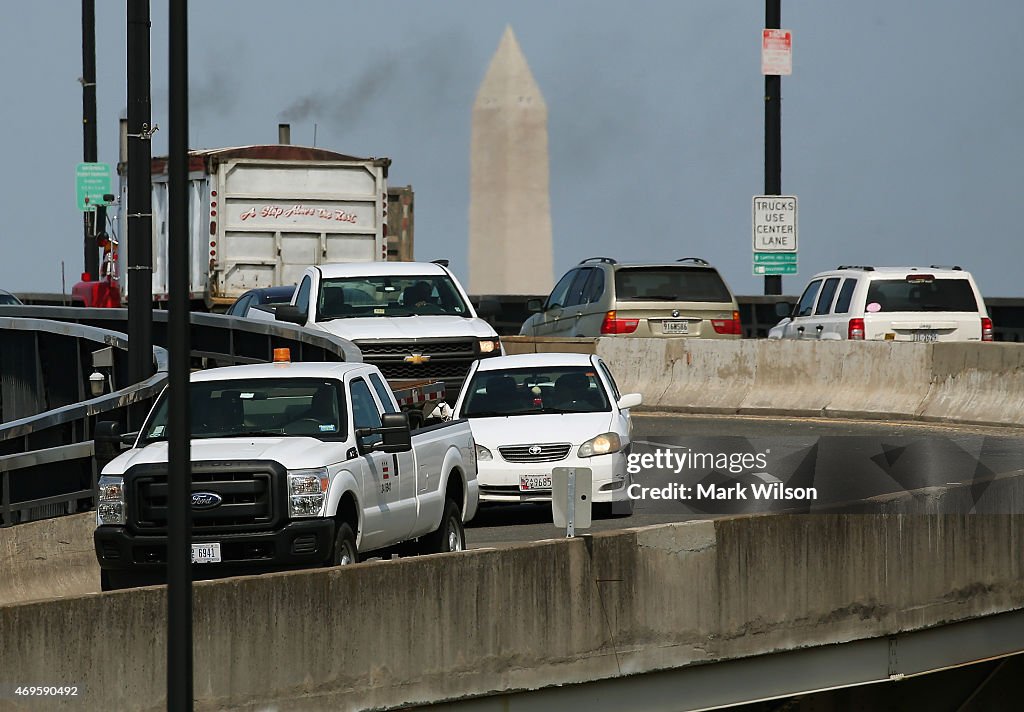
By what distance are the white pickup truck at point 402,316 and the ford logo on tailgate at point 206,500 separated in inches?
391

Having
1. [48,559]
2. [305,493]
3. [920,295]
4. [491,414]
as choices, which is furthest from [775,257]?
[305,493]

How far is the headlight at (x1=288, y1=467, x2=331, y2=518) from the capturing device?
43.8ft

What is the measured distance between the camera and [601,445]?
19094mm

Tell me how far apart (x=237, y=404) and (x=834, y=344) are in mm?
15111

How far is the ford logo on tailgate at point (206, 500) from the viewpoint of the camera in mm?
13320

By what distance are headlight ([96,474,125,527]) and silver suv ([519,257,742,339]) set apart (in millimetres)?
15949

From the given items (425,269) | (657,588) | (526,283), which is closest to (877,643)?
(657,588)

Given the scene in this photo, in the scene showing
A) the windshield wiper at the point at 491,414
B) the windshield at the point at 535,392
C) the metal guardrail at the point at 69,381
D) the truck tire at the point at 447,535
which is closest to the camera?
the metal guardrail at the point at 69,381

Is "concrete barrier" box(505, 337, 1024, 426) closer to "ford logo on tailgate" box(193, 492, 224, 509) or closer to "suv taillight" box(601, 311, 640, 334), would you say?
"suv taillight" box(601, 311, 640, 334)

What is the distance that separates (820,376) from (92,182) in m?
20.3

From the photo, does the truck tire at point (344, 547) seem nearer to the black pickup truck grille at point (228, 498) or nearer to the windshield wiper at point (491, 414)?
the black pickup truck grille at point (228, 498)

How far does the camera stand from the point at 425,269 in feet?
82.8

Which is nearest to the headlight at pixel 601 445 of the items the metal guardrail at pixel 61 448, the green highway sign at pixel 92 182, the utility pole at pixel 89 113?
the metal guardrail at pixel 61 448

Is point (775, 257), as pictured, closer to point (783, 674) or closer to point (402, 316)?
point (402, 316)
